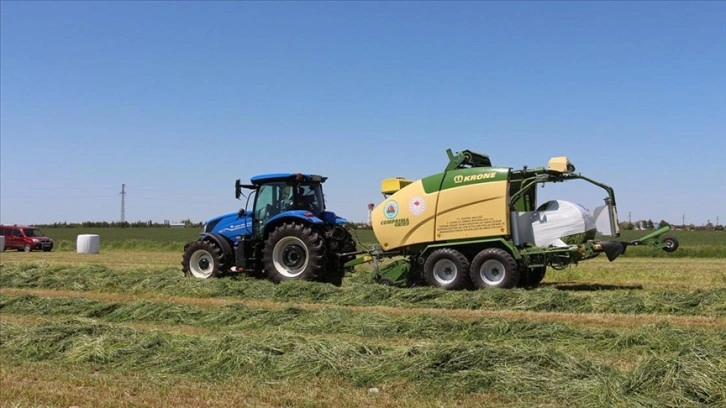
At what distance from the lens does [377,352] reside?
5.48 m

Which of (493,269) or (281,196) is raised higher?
(281,196)

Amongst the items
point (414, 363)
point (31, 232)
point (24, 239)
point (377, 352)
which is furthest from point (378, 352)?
point (31, 232)

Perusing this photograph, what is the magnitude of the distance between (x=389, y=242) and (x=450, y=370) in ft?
23.3

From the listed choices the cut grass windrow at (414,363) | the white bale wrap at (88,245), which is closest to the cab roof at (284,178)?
the cut grass windrow at (414,363)

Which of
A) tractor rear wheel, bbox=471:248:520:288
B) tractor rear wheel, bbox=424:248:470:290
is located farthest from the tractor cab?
tractor rear wheel, bbox=471:248:520:288

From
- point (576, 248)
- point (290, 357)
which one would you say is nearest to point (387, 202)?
point (576, 248)

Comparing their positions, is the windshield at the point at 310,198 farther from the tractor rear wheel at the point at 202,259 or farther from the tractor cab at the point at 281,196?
the tractor rear wheel at the point at 202,259

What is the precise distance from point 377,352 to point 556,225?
6.50 meters

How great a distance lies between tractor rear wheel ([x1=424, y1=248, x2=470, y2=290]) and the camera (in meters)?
11.0

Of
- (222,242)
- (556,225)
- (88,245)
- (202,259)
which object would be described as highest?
(556,225)

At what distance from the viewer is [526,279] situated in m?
11.8

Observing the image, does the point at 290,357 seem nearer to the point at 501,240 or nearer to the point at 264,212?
the point at 501,240

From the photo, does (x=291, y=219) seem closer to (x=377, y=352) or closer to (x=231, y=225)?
(x=231, y=225)

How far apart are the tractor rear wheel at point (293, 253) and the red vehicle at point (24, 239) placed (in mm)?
22652
